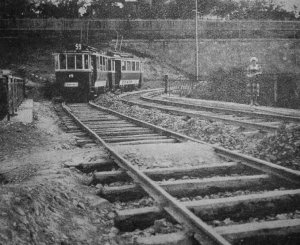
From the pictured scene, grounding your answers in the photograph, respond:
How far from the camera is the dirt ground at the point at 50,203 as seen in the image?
12.3 feet

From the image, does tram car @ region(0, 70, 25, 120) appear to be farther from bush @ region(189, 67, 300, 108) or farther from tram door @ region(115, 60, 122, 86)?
tram door @ region(115, 60, 122, 86)

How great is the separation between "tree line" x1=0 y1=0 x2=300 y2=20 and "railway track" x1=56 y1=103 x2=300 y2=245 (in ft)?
146

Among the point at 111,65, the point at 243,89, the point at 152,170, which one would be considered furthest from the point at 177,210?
the point at 111,65

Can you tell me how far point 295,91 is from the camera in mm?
16672

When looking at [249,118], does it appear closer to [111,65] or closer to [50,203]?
[50,203]

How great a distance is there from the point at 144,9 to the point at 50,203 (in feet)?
174

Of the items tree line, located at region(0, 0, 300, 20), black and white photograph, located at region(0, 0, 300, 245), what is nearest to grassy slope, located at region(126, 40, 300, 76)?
tree line, located at region(0, 0, 300, 20)

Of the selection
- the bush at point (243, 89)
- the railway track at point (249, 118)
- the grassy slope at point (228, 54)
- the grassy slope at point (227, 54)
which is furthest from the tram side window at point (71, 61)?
the grassy slope at point (228, 54)

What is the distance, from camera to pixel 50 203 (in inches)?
178

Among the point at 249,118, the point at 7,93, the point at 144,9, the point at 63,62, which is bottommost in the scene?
the point at 249,118

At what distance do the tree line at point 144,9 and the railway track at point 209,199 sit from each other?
44406mm

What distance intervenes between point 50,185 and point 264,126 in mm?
5700

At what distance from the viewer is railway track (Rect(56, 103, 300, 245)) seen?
352 centimetres

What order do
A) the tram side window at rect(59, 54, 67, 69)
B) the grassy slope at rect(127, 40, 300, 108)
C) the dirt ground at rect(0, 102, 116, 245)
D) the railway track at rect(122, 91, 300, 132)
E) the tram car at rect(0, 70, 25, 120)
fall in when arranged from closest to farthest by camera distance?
the dirt ground at rect(0, 102, 116, 245) → the railway track at rect(122, 91, 300, 132) → the tram car at rect(0, 70, 25, 120) → the tram side window at rect(59, 54, 67, 69) → the grassy slope at rect(127, 40, 300, 108)
